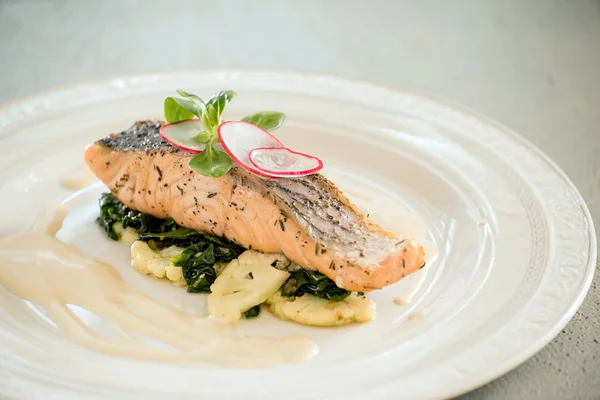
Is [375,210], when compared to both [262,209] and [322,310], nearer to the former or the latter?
[262,209]

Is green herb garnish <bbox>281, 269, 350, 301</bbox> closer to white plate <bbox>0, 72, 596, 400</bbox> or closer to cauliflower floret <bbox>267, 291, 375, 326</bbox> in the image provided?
cauliflower floret <bbox>267, 291, 375, 326</bbox>

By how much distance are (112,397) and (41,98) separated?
9.31 feet

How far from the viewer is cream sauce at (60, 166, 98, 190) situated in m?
4.54

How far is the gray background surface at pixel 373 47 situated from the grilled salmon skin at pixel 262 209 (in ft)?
4.76

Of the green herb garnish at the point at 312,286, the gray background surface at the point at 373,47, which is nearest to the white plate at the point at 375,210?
the green herb garnish at the point at 312,286

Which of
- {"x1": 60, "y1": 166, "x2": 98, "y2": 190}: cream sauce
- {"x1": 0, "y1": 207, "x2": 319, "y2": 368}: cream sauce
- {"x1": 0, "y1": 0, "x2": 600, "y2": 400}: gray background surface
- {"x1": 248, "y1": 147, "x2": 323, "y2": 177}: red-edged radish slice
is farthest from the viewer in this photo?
{"x1": 0, "y1": 0, "x2": 600, "y2": 400}: gray background surface

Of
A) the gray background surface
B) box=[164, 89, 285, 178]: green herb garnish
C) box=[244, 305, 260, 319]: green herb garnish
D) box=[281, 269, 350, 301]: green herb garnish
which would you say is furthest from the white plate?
box=[164, 89, 285, 178]: green herb garnish

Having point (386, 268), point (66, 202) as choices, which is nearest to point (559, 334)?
point (386, 268)

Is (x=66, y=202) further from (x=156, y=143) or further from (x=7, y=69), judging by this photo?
(x=7, y=69)

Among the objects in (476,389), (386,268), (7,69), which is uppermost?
(386,268)

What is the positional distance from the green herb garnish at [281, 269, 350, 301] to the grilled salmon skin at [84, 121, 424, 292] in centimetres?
6

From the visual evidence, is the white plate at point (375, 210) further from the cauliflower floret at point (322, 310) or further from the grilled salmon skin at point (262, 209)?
the grilled salmon skin at point (262, 209)

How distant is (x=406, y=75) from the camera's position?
6383 millimetres

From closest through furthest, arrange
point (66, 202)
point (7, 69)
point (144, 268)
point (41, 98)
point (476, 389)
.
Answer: point (476, 389), point (144, 268), point (66, 202), point (41, 98), point (7, 69)
